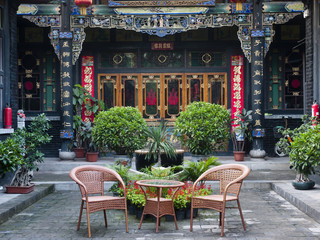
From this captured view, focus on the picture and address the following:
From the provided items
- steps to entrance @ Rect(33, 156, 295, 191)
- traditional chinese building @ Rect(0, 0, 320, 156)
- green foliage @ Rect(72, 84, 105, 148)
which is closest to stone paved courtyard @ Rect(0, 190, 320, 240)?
steps to entrance @ Rect(33, 156, 295, 191)

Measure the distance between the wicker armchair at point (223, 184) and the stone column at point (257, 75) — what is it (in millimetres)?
6325

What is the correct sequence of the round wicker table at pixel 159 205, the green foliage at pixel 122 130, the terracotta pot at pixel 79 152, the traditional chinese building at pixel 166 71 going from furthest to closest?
the traditional chinese building at pixel 166 71, the terracotta pot at pixel 79 152, the green foliage at pixel 122 130, the round wicker table at pixel 159 205

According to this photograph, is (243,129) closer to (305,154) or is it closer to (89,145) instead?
(89,145)

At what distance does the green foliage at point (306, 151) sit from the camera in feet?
25.0

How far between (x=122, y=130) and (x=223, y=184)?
365 cm

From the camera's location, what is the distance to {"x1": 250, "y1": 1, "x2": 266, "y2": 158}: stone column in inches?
481

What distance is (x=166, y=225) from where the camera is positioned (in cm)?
623

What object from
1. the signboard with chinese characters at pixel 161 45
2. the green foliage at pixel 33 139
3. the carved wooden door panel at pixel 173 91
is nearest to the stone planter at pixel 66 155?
the carved wooden door panel at pixel 173 91

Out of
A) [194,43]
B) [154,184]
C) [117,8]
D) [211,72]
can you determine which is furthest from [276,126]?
[154,184]

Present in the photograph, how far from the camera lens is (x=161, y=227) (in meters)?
6.09

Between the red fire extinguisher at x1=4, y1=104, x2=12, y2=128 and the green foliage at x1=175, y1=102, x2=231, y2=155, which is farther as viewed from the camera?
the green foliage at x1=175, y1=102, x2=231, y2=155

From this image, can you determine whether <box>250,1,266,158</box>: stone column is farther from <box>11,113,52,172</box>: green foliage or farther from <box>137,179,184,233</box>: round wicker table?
<box>137,179,184,233</box>: round wicker table

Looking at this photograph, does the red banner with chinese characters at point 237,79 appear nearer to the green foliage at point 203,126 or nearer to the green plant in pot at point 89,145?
the green foliage at point 203,126

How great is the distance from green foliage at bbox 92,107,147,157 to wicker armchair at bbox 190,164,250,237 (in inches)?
129
